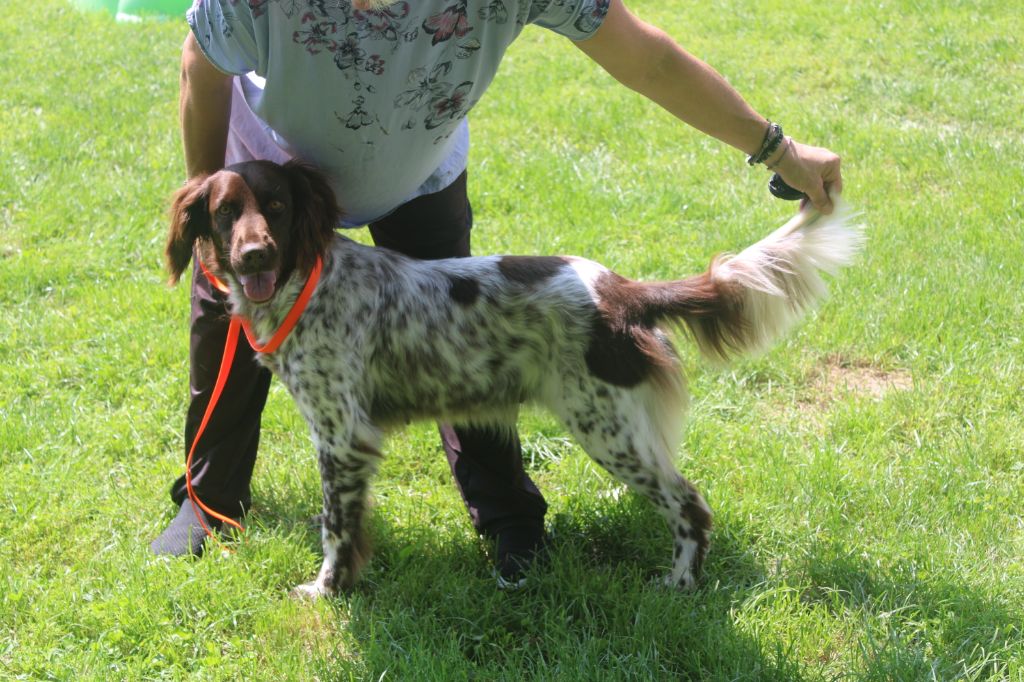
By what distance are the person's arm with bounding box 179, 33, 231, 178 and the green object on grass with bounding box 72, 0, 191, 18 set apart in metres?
8.26

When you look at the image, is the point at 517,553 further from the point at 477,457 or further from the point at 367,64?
the point at 367,64

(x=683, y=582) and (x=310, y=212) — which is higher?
(x=310, y=212)

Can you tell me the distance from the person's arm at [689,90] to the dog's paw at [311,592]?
6.29 ft

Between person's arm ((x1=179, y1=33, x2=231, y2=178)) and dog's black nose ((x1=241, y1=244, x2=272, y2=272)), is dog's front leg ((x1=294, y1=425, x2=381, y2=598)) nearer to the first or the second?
dog's black nose ((x1=241, y1=244, x2=272, y2=272))

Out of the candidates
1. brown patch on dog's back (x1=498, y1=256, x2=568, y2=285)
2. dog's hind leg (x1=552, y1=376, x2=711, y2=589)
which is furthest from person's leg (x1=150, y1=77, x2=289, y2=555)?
dog's hind leg (x1=552, y1=376, x2=711, y2=589)

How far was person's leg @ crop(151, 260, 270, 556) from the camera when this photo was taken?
359 centimetres

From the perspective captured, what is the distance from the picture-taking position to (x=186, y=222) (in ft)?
10.2

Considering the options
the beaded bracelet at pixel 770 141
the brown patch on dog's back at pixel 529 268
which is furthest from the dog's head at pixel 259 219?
the beaded bracelet at pixel 770 141

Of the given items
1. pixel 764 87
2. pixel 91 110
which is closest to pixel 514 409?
pixel 764 87

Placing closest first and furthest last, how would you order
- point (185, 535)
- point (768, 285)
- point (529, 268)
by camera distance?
point (768, 285) < point (529, 268) < point (185, 535)

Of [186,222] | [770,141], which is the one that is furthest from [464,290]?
[770,141]

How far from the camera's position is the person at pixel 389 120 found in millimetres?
2701

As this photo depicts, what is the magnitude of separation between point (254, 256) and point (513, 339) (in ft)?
2.91

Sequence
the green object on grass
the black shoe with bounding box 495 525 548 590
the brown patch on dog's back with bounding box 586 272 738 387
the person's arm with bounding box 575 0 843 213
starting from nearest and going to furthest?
the person's arm with bounding box 575 0 843 213
the brown patch on dog's back with bounding box 586 272 738 387
the black shoe with bounding box 495 525 548 590
the green object on grass
